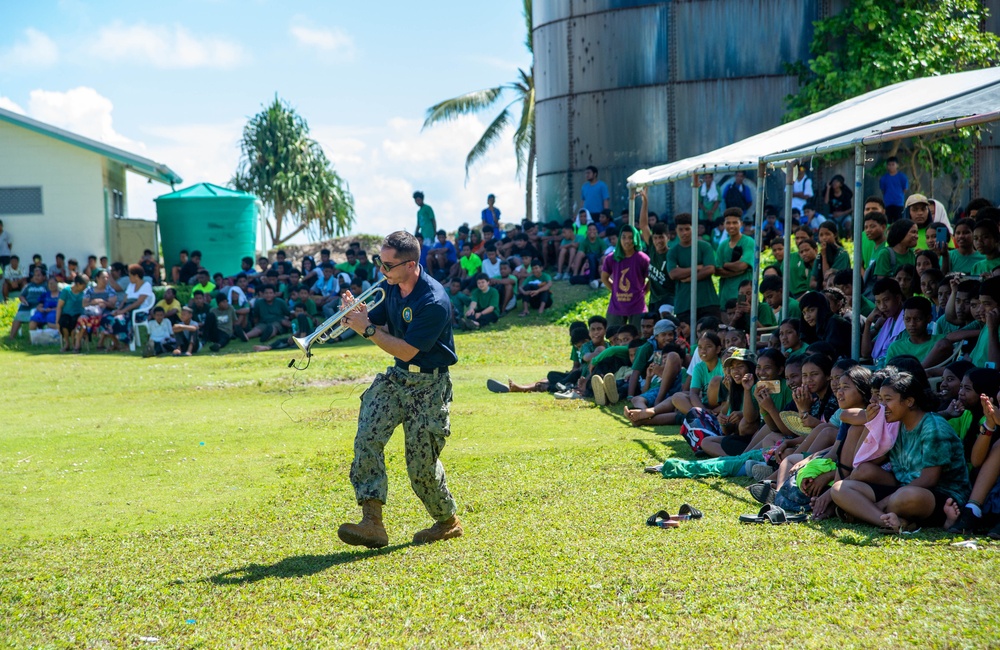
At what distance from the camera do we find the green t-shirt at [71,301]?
70.0ft

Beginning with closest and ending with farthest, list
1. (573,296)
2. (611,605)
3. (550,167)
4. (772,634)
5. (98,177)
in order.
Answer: (772,634)
(611,605)
(573,296)
(550,167)
(98,177)

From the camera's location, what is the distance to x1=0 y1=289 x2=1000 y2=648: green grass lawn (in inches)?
192

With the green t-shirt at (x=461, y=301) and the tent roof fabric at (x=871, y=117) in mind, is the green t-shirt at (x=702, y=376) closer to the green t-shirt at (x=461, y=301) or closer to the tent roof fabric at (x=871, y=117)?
the tent roof fabric at (x=871, y=117)

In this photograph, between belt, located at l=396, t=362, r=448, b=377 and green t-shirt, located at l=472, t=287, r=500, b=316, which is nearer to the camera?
belt, located at l=396, t=362, r=448, b=377

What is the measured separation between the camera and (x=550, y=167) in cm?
2592

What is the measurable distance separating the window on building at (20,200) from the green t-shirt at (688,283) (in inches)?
829

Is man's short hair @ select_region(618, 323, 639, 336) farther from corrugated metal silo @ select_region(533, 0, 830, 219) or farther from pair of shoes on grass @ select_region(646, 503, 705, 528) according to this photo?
corrugated metal silo @ select_region(533, 0, 830, 219)

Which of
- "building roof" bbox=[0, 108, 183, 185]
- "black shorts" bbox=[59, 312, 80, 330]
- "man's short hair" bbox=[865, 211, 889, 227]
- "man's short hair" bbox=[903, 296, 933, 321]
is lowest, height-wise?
"black shorts" bbox=[59, 312, 80, 330]

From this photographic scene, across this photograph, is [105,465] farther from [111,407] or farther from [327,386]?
[327,386]

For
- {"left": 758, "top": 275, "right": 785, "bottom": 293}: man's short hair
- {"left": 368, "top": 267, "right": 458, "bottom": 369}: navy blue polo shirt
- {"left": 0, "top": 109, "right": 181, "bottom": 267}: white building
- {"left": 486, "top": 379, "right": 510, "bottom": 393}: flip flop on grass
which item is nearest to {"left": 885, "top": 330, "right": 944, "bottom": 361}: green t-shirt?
{"left": 758, "top": 275, "right": 785, "bottom": 293}: man's short hair

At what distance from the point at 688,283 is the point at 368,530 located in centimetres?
750

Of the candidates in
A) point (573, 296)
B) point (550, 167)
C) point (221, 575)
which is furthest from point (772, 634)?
point (550, 167)

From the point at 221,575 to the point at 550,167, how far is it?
68.7ft

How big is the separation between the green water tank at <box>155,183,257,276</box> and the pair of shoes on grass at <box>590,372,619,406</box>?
19.0 metres
